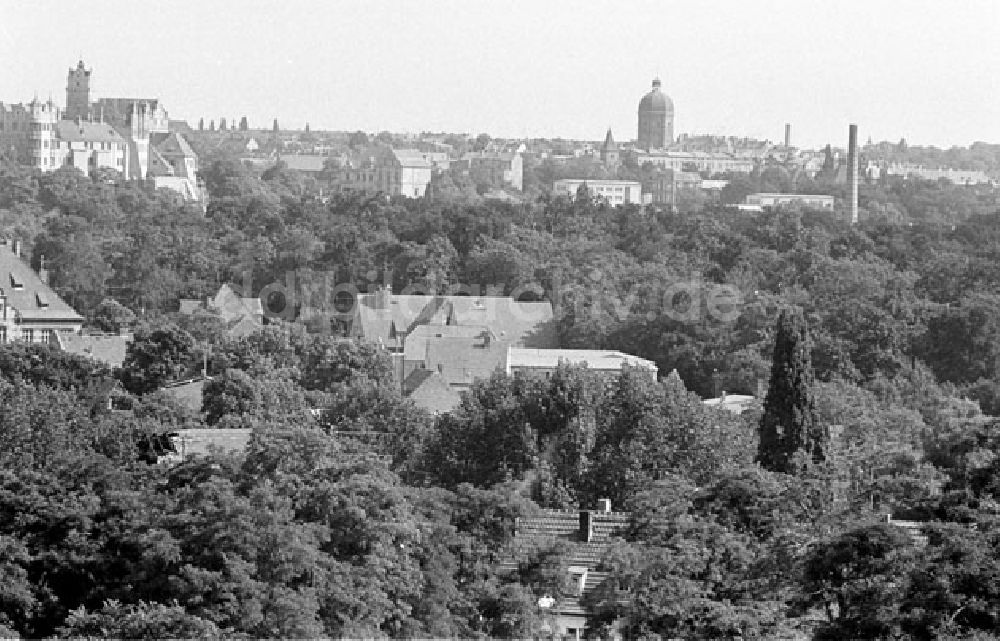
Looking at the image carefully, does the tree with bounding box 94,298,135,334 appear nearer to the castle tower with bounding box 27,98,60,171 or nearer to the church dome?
the castle tower with bounding box 27,98,60,171

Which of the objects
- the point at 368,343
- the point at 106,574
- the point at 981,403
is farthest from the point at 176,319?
the point at 106,574

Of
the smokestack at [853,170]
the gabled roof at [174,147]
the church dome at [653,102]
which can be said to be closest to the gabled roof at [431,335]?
the smokestack at [853,170]

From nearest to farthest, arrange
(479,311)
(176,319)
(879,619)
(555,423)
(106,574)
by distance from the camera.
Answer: (879,619) → (106,574) → (555,423) → (176,319) → (479,311)

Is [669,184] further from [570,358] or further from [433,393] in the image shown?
[433,393]

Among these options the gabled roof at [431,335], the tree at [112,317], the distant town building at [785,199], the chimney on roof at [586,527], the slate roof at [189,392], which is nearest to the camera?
the chimney on roof at [586,527]

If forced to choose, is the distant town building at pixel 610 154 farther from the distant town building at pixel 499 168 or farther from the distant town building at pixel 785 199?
the distant town building at pixel 785 199

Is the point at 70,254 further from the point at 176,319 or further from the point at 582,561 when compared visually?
the point at 582,561
